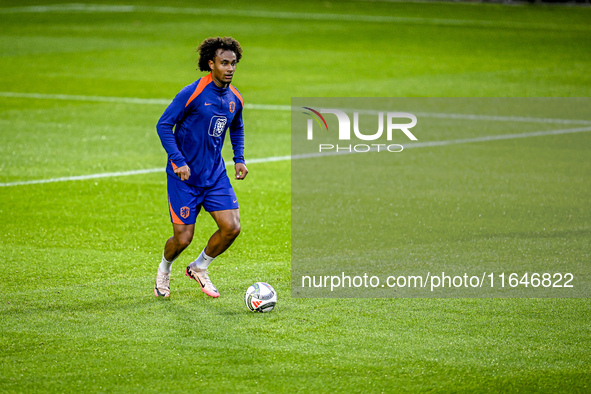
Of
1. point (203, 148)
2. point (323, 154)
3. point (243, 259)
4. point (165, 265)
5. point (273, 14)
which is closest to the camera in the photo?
point (203, 148)

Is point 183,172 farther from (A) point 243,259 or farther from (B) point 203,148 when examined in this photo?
(A) point 243,259

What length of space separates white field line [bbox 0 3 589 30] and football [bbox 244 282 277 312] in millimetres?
27719

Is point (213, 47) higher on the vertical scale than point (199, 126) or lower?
higher

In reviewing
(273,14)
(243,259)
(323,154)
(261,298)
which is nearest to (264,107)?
(323,154)

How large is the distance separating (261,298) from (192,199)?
966 mm

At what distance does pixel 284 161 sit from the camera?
13.6 m

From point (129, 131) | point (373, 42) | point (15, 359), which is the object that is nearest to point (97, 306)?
point (15, 359)

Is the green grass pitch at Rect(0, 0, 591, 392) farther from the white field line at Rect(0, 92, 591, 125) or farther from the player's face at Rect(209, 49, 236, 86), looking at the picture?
the player's face at Rect(209, 49, 236, 86)

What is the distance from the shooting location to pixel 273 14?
3712 centimetres

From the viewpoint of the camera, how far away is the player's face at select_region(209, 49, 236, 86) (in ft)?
23.4

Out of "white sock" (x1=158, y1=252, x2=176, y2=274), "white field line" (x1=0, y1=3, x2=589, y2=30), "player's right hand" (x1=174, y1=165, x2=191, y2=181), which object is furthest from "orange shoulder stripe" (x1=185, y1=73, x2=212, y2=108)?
"white field line" (x1=0, y1=3, x2=589, y2=30)

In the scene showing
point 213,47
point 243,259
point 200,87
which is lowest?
point 243,259

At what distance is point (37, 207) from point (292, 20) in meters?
25.4

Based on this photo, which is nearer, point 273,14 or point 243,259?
point 243,259
